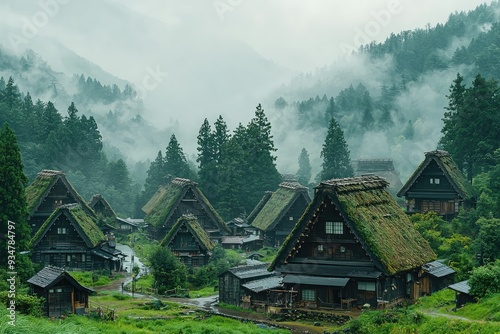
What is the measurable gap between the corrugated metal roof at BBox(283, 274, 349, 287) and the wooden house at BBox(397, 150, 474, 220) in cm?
2002

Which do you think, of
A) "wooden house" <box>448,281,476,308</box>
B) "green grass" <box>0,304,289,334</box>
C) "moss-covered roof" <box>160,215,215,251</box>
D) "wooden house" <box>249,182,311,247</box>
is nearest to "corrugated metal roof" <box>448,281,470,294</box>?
"wooden house" <box>448,281,476,308</box>

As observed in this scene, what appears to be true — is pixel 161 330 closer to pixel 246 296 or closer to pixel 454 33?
pixel 246 296

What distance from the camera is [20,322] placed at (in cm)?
2608

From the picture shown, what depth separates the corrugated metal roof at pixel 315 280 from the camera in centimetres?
4275

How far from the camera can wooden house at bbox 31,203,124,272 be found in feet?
203

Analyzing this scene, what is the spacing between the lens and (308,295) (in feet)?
147

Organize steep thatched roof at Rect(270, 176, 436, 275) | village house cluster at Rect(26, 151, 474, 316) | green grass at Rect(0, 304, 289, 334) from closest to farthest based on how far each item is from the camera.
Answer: green grass at Rect(0, 304, 289, 334) < steep thatched roof at Rect(270, 176, 436, 275) < village house cluster at Rect(26, 151, 474, 316)

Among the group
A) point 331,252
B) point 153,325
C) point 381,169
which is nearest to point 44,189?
point 153,325

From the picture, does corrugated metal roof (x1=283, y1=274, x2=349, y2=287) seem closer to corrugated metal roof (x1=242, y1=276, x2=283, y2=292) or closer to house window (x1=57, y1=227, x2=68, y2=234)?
corrugated metal roof (x1=242, y1=276, x2=283, y2=292)

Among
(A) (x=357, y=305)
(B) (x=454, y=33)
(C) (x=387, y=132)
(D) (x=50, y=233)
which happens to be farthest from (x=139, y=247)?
(B) (x=454, y=33)

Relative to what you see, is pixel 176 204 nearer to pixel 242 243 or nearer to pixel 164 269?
pixel 242 243

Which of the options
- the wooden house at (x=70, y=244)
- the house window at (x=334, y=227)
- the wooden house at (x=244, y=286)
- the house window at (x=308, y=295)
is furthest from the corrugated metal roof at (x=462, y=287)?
the wooden house at (x=70, y=244)

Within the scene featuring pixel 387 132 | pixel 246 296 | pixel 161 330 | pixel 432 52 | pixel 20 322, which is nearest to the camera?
pixel 20 322

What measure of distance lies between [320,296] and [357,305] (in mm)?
2274
